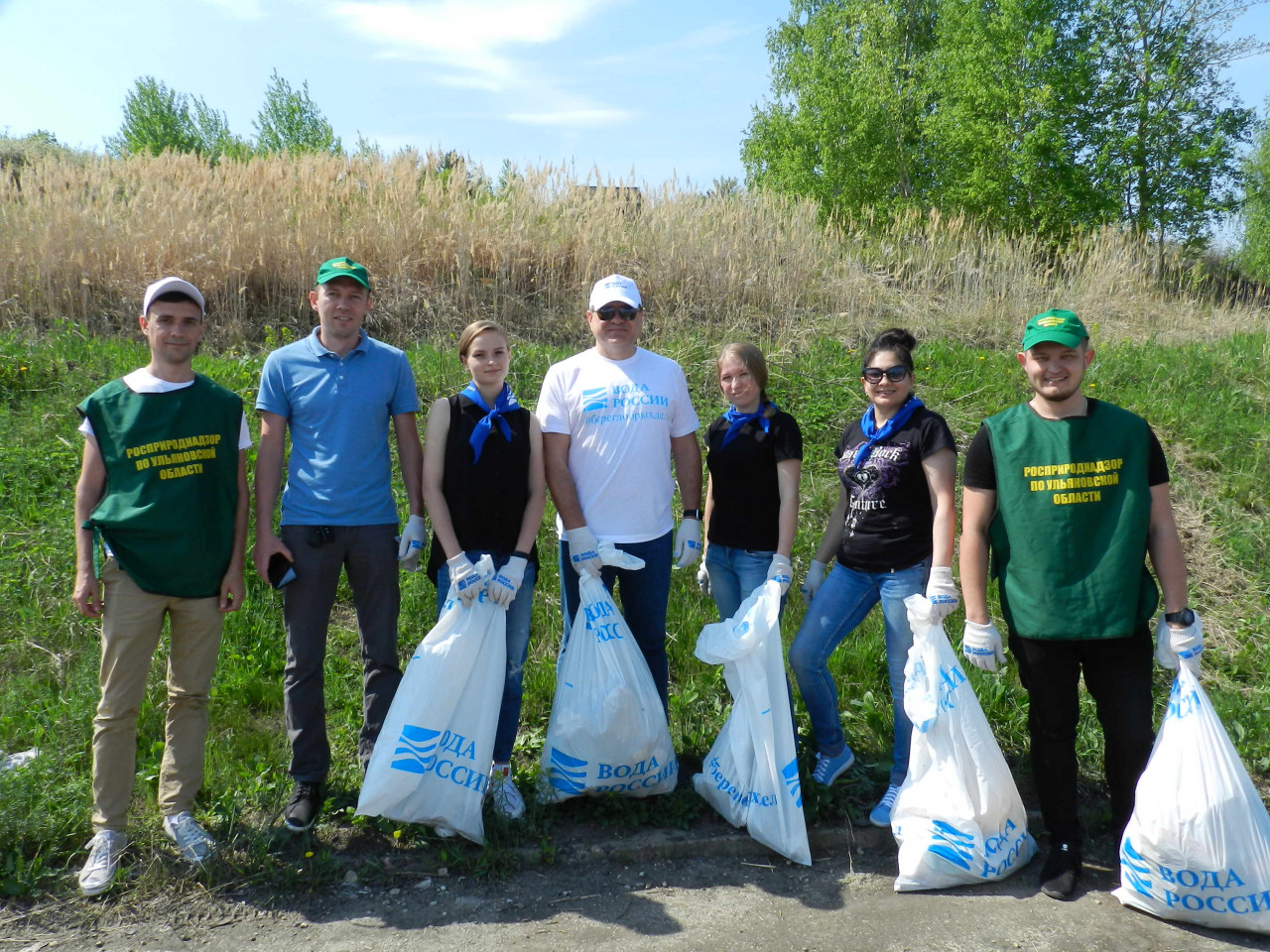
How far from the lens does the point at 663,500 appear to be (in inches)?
139

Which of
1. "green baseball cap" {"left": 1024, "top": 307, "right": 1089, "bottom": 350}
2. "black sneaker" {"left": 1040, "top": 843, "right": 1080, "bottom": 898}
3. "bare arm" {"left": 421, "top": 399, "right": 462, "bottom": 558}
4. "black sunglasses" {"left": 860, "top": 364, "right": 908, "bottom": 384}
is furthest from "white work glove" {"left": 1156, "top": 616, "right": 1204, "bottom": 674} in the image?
"bare arm" {"left": 421, "top": 399, "right": 462, "bottom": 558}

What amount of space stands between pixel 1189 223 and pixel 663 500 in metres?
21.7

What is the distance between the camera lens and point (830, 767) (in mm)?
3627

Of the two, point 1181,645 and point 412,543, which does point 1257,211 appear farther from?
point 412,543

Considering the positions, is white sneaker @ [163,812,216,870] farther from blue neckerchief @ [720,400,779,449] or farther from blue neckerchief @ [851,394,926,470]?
blue neckerchief @ [851,394,926,470]

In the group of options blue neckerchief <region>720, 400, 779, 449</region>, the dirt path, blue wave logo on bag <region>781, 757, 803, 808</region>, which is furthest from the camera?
blue neckerchief <region>720, 400, 779, 449</region>

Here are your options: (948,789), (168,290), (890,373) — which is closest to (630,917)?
(948,789)

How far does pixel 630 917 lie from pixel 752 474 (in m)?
1.67

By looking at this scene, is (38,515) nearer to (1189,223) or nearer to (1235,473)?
(1235,473)

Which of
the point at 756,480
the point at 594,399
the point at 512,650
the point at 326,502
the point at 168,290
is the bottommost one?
the point at 512,650

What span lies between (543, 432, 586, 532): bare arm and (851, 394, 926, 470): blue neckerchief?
1099 millimetres

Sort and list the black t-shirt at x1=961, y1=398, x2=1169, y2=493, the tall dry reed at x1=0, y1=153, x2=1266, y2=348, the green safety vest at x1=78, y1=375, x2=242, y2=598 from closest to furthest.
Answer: the green safety vest at x1=78, y1=375, x2=242, y2=598, the black t-shirt at x1=961, y1=398, x2=1169, y2=493, the tall dry reed at x1=0, y1=153, x2=1266, y2=348

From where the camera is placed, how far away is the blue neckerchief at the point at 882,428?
3.34m

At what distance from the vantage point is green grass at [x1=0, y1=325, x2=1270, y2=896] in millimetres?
3209
